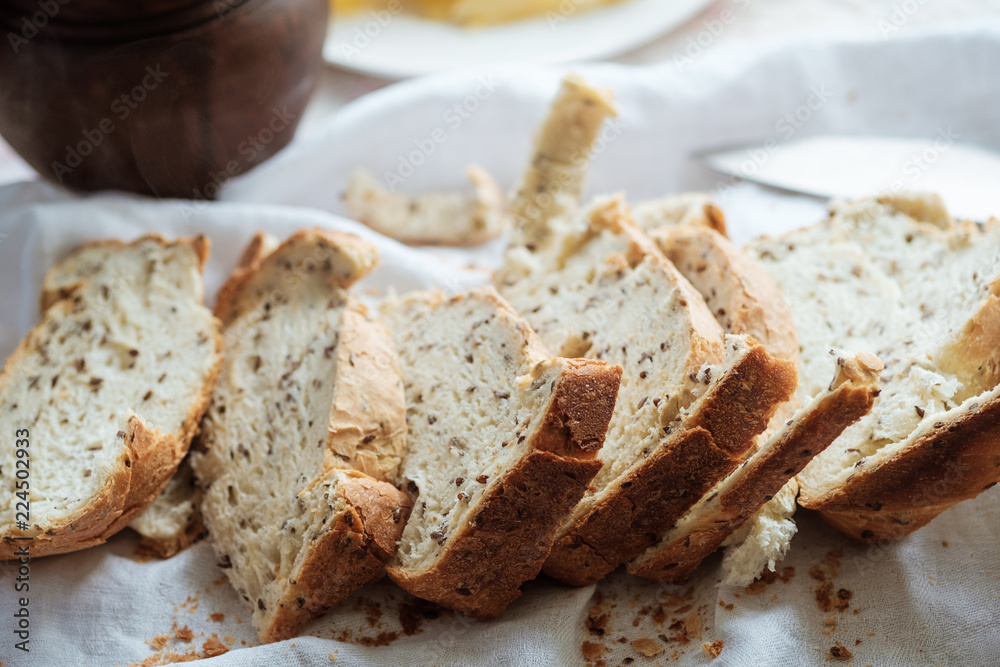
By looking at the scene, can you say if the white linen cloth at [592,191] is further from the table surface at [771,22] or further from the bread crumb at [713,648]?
the table surface at [771,22]

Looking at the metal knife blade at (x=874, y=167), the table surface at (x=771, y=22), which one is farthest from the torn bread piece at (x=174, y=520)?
the metal knife blade at (x=874, y=167)

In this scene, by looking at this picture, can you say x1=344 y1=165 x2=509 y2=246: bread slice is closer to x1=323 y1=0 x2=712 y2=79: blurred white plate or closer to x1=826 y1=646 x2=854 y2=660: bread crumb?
x1=323 y1=0 x2=712 y2=79: blurred white plate

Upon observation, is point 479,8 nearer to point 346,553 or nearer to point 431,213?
point 431,213

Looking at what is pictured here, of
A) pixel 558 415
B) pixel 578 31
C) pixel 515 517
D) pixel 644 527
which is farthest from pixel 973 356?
pixel 578 31

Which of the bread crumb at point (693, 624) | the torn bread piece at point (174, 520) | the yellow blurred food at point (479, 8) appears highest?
the yellow blurred food at point (479, 8)

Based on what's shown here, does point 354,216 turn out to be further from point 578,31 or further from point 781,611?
point 781,611

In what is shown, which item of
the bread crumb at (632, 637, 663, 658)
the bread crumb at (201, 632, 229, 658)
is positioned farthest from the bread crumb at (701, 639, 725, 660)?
the bread crumb at (201, 632, 229, 658)
